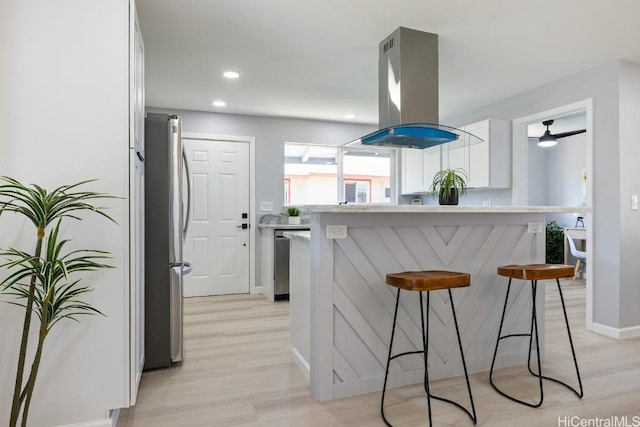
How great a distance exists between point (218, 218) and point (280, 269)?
1.15m

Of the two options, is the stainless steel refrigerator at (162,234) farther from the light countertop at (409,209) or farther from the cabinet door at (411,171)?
the cabinet door at (411,171)

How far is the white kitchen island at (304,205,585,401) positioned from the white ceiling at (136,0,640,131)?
136cm

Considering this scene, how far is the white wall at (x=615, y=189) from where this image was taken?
3373 mm

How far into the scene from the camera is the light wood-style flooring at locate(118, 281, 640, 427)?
2.03m

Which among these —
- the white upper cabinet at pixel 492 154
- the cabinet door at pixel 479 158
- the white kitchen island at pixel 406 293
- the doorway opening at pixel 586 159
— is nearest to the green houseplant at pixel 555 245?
the doorway opening at pixel 586 159

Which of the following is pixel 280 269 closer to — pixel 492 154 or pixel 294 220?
pixel 294 220

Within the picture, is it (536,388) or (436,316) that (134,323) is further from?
(536,388)

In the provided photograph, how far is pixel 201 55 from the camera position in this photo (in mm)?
3365

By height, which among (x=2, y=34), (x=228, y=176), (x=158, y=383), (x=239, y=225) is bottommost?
(x=158, y=383)

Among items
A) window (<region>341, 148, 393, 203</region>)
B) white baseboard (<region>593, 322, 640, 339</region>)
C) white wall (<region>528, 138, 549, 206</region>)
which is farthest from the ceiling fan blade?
white baseboard (<region>593, 322, 640, 339</region>)

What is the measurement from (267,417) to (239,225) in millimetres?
3469

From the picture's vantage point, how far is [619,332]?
11.0 ft

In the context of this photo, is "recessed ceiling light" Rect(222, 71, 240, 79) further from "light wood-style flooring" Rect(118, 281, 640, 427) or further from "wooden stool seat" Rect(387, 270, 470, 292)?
"wooden stool seat" Rect(387, 270, 470, 292)

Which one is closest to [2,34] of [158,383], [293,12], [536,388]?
[293,12]
